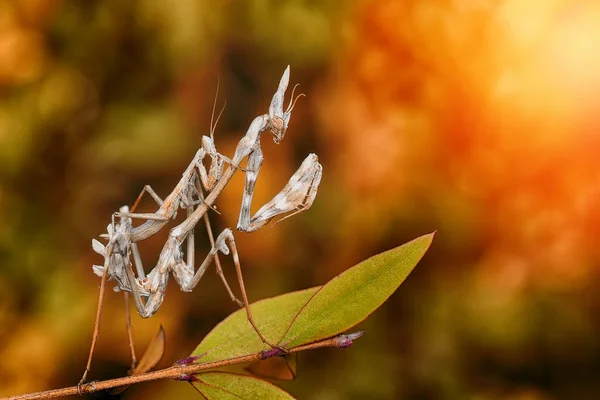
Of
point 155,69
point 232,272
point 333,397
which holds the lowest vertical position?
point 333,397

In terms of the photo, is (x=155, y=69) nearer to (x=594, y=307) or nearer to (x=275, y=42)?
(x=275, y=42)

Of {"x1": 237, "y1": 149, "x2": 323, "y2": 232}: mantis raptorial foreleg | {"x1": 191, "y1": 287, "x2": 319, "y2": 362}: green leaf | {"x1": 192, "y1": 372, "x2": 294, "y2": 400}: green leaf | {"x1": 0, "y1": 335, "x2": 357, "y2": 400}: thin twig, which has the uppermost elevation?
{"x1": 237, "y1": 149, "x2": 323, "y2": 232}: mantis raptorial foreleg

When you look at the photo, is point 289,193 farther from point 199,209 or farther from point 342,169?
point 342,169

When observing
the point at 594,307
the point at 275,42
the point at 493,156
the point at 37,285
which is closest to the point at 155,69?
the point at 275,42

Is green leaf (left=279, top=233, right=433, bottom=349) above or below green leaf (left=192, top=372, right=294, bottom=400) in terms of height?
above

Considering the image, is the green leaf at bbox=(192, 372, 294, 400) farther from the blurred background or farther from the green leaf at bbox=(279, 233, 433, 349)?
the blurred background

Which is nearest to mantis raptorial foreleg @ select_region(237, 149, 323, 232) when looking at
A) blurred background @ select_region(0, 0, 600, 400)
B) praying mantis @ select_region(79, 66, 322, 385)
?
praying mantis @ select_region(79, 66, 322, 385)
